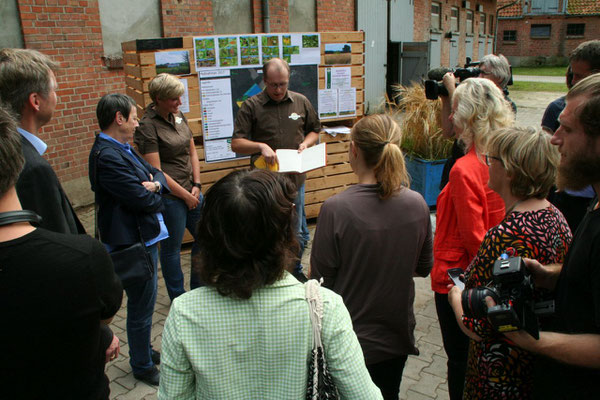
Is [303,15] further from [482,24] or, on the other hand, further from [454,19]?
[482,24]

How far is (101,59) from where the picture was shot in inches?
302

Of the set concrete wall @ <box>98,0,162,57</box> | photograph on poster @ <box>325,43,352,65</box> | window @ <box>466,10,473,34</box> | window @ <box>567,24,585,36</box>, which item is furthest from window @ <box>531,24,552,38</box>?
photograph on poster @ <box>325,43,352,65</box>

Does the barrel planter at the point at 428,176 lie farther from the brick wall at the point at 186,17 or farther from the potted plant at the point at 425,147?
the brick wall at the point at 186,17

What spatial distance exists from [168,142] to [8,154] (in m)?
2.51

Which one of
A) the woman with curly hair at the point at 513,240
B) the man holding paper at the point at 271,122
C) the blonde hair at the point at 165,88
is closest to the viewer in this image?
the woman with curly hair at the point at 513,240

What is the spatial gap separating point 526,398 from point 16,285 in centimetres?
184

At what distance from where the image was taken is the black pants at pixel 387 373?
7.65 feet

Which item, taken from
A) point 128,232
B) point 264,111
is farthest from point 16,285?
point 264,111

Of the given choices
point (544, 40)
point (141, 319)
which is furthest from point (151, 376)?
point (544, 40)

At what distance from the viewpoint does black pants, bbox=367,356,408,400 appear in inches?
91.8

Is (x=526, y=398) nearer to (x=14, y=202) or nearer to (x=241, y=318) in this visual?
(x=241, y=318)

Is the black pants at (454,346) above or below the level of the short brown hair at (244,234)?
below

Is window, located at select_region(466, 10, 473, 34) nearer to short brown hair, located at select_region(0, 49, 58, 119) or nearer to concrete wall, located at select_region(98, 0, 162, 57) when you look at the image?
concrete wall, located at select_region(98, 0, 162, 57)

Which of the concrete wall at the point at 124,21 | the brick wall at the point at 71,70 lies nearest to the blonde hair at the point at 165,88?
the brick wall at the point at 71,70
